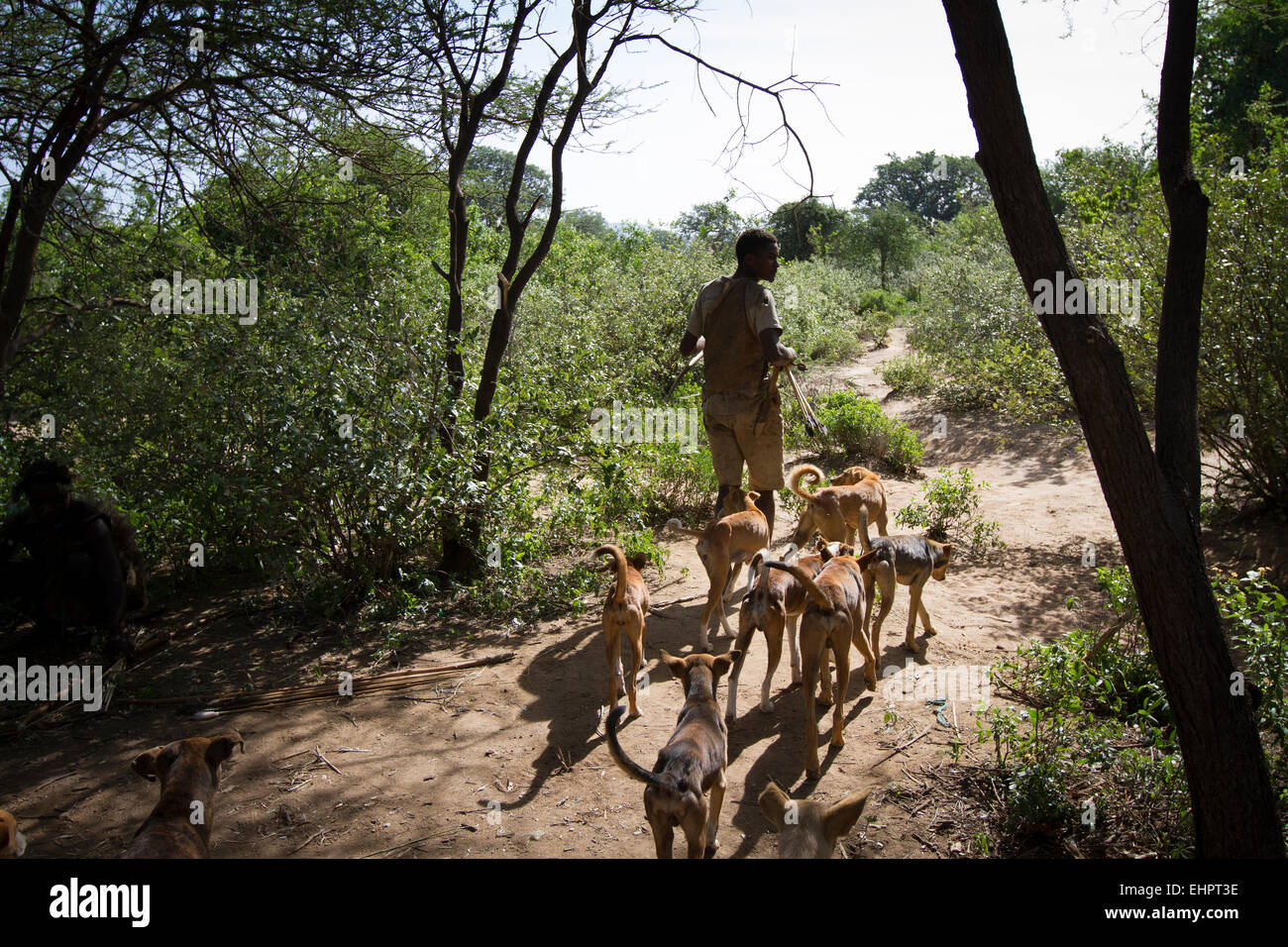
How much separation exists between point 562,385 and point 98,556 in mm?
3840

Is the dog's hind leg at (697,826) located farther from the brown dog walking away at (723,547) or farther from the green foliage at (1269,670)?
→ the brown dog walking away at (723,547)

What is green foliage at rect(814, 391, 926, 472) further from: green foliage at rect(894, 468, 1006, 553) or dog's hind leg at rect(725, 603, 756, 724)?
dog's hind leg at rect(725, 603, 756, 724)

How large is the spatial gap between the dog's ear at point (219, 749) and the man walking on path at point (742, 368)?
4.36 meters

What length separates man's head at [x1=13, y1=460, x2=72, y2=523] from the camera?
5.70 m

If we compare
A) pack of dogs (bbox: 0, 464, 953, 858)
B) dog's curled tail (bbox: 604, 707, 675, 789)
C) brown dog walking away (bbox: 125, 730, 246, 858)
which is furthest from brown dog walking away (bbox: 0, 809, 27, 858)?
dog's curled tail (bbox: 604, 707, 675, 789)

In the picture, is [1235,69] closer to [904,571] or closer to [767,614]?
[904,571]

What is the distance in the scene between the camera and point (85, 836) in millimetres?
3953

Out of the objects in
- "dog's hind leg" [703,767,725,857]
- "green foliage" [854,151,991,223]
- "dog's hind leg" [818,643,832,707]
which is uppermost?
"green foliage" [854,151,991,223]

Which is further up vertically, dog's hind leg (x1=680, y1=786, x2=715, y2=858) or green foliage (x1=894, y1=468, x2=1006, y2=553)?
green foliage (x1=894, y1=468, x2=1006, y2=553)

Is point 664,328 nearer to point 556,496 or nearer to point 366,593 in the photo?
point 556,496

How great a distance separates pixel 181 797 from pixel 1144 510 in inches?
152

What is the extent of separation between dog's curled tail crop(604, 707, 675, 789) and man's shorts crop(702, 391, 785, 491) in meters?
4.00

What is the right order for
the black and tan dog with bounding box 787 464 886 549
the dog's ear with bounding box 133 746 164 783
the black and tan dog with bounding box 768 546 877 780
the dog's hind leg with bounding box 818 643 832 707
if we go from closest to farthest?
the dog's ear with bounding box 133 746 164 783
the black and tan dog with bounding box 768 546 877 780
the dog's hind leg with bounding box 818 643 832 707
the black and tan dog with bounding box 787 464 886 549
